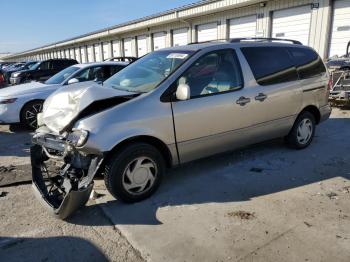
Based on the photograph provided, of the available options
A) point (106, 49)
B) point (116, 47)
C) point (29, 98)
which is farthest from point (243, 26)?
point (106, 49)

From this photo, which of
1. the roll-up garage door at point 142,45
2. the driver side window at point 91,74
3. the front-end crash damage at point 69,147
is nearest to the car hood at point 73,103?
the front-end crash damage at point 69,147

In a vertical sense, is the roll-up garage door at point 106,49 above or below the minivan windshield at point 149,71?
below

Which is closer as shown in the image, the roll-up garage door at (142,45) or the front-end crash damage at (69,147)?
the front-end crash damage at (69,147)

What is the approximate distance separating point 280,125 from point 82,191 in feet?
10.7

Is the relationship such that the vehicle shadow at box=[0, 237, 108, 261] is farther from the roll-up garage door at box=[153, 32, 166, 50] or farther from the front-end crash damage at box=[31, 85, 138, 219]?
the roll-up garage door at box=[153, 32, 166, 50]

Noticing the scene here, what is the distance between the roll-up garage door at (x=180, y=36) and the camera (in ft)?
63.7

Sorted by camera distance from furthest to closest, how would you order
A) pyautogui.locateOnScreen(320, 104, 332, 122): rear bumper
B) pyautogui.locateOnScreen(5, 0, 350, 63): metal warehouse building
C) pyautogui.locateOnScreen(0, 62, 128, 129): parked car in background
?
pyautogui.locateOnScreen(5, 0, 350, 63): metal warehouse building < pyautogui.locateOnScreen(0, 62, 128, 129): parked car in background < pyautogui.locateOnScreen(320, 104, 332, 122): rear bumper

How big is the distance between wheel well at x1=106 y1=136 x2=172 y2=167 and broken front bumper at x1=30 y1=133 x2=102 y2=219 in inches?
10.3

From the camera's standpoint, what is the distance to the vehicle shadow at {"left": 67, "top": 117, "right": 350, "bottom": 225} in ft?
12.1

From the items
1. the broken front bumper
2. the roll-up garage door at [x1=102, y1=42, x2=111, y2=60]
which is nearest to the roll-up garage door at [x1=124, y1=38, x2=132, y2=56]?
the roll-up garage door at [x1=102, y1=42, x2=111, y2=60]

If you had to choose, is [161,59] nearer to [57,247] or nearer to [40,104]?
[57,247]

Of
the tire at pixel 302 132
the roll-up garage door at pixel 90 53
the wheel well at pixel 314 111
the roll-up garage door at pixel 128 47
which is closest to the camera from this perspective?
the tire at pixel 302 132

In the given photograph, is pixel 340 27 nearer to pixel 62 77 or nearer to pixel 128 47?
pixel 62 77

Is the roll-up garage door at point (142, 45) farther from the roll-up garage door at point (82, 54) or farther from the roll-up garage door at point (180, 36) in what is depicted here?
the roll-up garage door at point (82, 54)
